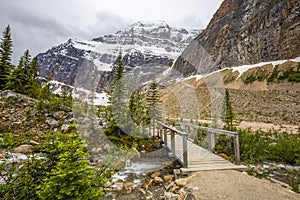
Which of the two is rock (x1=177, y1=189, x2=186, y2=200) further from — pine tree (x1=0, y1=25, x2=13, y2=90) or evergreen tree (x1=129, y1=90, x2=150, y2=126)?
pine tree (x1=0, y1=25, x2=13, y2=90)

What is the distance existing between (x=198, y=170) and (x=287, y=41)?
40.9 metres

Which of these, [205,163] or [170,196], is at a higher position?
[205,163]

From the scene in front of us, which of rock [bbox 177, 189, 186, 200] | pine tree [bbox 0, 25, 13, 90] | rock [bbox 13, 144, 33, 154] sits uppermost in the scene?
pine tree [bbox 0, 25, 13, 90]

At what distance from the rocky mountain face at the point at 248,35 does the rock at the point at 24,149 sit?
40.4m

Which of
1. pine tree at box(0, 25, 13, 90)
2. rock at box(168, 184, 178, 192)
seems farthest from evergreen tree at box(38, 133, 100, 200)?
pine tree at box(0, 25, 13, 90)

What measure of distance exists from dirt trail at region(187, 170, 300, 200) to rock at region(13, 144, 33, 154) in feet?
17.2

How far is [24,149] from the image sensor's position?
5.94 metres

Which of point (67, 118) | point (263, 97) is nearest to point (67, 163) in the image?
point (67, 118)

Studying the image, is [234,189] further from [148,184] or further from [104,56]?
[104,56]

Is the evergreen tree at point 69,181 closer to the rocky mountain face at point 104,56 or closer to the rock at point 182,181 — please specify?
the rock at point 182,181

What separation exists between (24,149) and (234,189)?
623 centimetres

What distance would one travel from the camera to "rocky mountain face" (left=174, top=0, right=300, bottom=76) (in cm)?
3441

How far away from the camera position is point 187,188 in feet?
11.6

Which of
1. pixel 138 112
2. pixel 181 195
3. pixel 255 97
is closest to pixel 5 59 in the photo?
pixel 138 112
